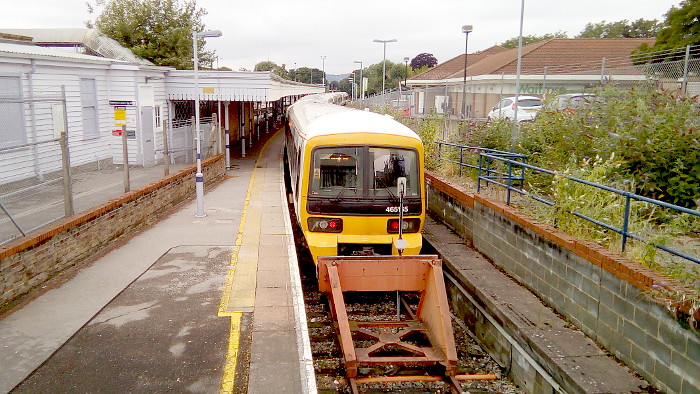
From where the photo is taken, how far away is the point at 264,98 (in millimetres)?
23719

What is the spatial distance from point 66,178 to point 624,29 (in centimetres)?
8197

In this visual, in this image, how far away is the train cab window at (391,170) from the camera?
9461mm

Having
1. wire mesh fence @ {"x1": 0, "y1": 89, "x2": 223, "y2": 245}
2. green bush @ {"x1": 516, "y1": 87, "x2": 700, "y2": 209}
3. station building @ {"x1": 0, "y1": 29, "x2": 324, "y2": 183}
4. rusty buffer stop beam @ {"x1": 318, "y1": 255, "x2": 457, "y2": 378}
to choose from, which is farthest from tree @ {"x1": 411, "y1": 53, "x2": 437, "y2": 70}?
rusty buffer stop beam @ {"x1": 318, "y1": 255, "x2": 457, "y2": 378}

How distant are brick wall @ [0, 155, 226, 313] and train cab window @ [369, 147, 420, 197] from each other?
4.81m

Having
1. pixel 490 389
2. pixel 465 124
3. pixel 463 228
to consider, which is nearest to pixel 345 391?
pixel 490 389

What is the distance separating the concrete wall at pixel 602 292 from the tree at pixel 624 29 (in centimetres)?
6324

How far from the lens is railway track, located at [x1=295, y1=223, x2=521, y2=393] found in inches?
273

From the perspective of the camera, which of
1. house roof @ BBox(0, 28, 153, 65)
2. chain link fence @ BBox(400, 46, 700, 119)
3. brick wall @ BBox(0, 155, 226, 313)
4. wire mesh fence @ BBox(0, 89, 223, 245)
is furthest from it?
house roof @ BBox(0, 28, 153, 65)

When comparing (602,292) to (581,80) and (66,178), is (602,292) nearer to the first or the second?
(66,178)

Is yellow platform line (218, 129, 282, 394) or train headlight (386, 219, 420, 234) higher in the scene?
train headlight (386, 219, 420, 234)

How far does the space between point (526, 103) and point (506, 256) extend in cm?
1602

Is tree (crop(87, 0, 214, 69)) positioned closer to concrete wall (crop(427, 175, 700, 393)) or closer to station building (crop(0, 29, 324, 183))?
station building (crop(0, 29, 324, 183))

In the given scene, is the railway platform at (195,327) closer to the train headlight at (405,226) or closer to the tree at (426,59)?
the train headlight at (405,226)

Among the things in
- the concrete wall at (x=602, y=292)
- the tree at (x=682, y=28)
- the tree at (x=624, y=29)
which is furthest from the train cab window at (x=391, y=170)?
the tree at (x=624, y=29)
